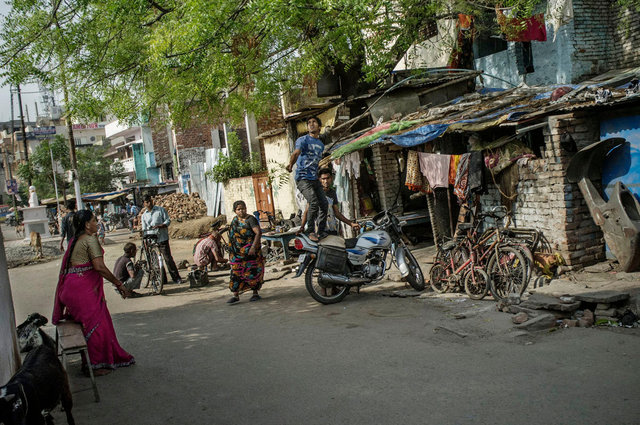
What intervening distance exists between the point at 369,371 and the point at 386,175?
910cm

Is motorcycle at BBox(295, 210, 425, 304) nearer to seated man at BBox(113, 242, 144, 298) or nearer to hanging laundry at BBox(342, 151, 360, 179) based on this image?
seated man at BBox(113, 242, 144, 298)

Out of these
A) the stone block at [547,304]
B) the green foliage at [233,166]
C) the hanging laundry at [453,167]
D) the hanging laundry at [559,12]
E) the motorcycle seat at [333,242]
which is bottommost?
the stone block at [547,304]

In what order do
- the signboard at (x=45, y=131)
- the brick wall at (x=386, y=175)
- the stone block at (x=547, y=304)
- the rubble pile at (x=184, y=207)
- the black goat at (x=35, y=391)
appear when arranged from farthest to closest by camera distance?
the signboard at (x=45, y=131) → the rubble pile at (x=184, y=207) → the brick wall at (x=386, y=175) → the stone block at (x=547, y=304) → the black goat at (x=35, y=391)

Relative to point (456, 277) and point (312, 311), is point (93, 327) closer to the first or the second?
point (312, 311)

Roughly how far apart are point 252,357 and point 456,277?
3.64 meters

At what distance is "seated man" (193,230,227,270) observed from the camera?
12.2 m

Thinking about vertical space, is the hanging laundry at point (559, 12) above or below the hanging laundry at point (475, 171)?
above

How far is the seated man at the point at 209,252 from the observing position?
12195 millimetres

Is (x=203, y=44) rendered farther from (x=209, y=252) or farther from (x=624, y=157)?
(x=624, y=157)

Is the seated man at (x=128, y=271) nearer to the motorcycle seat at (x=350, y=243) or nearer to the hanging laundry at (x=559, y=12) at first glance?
the motorcycle seat at (x=350, y=243)

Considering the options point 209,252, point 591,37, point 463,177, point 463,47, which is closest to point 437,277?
point 463,177

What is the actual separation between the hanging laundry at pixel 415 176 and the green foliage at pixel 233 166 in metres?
14.2

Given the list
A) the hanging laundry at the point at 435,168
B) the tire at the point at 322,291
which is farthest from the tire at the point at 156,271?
the hanging laundry at the point at 435,168

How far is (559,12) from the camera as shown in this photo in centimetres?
1329
